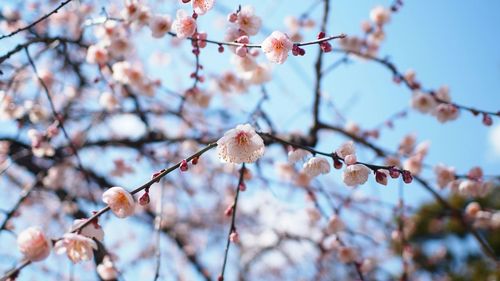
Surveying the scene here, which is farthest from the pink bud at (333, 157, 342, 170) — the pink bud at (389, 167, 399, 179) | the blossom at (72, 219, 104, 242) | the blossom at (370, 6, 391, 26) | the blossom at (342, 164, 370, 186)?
the blossom at (370, 6, 391, 26)

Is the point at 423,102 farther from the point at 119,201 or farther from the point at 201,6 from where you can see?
the point at 119,201

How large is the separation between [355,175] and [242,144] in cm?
36

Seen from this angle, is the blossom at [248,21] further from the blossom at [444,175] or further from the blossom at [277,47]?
the blossom at [444,175]

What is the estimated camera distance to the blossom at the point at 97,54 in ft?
8.05

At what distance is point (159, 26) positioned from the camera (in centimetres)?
214

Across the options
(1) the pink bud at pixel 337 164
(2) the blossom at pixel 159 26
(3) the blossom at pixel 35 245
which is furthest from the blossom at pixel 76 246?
(2) the blossom at pixel 159 26

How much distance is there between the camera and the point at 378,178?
4.03ft

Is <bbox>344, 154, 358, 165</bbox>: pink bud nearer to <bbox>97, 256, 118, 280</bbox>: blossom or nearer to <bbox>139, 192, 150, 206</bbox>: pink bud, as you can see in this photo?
<bbox>139, 192, 150, 206</bbox>: pink bud

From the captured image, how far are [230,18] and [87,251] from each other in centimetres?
97

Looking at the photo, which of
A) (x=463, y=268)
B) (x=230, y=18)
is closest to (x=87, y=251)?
(x=230, y=18)

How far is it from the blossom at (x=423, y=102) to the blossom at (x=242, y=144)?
5.78ft

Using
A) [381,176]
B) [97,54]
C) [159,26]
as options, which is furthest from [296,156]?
[97,54]

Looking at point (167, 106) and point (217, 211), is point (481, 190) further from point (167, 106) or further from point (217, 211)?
point (217, 211)

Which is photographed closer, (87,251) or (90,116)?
(87,251)
